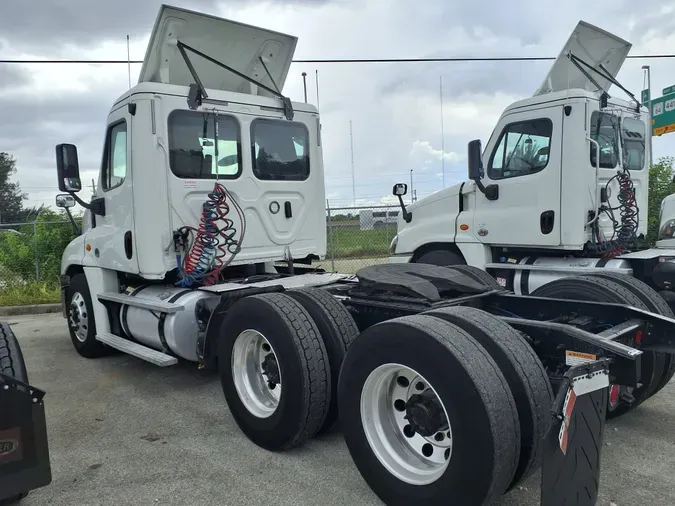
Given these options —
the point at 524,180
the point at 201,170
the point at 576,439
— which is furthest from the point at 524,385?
the point at 524,180

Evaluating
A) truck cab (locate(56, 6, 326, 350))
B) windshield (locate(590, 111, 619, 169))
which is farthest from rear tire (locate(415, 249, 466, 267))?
windshield (locate(590, 111, 619, 169))

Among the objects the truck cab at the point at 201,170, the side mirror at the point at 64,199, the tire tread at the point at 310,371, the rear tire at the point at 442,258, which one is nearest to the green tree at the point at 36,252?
the truck cab at the point at 201,170

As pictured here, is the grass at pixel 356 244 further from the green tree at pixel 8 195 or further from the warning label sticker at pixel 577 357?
the green tree at pixel 8 195

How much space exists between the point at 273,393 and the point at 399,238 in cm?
428

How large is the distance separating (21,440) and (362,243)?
43.1 ft

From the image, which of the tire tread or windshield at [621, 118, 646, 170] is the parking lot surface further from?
windshield at [621, 118, 646, 170]

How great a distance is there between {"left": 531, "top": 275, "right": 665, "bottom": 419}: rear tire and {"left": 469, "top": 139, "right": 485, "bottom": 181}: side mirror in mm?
2467

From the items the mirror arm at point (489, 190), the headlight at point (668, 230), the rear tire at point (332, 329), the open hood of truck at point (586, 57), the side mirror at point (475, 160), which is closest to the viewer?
the rear tire at point (332, 329)

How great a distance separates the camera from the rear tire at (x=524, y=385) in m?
2.64

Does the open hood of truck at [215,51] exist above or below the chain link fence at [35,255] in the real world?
above

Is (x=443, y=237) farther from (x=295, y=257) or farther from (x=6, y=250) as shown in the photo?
(x=6, y=250)

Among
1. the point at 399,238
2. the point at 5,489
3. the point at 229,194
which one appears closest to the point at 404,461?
the point at 5,489

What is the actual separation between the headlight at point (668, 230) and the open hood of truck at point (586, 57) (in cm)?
205

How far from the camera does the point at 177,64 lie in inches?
215
